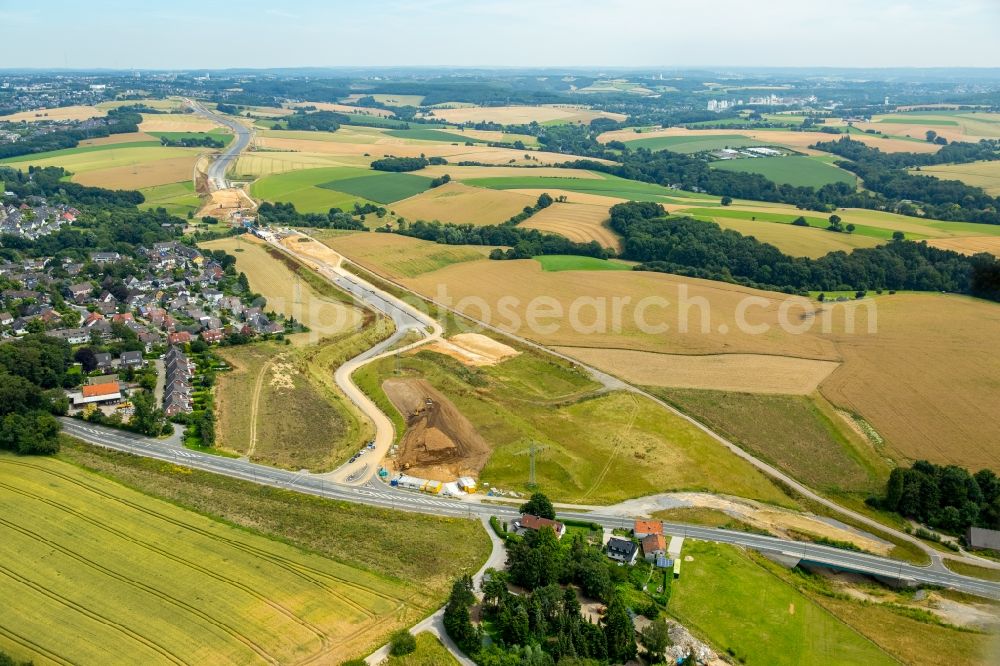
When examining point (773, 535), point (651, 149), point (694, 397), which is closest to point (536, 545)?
point (773, 535)

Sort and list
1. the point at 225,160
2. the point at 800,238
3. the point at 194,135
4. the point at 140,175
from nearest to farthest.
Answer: the point at 800,238 < the point at 140,175 < the point at 225,160 < the point at 194,135

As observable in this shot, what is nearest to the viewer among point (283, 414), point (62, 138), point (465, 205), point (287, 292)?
point (283, 414)

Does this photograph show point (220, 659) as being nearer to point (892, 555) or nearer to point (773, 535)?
point (773, 535)

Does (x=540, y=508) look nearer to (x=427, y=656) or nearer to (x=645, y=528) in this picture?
(x=645, y=528)

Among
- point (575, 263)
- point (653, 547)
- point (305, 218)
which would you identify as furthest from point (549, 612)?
point (305, 218)

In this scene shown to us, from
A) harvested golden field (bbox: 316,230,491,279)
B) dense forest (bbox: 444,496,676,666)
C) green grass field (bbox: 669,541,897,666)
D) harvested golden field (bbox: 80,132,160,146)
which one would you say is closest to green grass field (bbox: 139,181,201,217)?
harvested golden field (bbox: 316,230,491,279)
